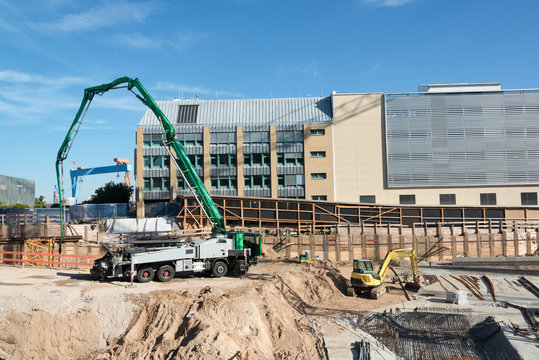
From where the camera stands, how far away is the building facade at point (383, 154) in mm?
47844

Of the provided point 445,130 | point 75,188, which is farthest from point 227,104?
point 75,188

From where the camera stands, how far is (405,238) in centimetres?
4009

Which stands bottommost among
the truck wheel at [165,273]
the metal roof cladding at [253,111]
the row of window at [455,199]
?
the truck wheel at [165,273]

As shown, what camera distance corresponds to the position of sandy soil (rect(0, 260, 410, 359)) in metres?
15.4

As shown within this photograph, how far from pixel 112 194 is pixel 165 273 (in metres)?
42.1

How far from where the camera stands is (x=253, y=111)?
167 feet

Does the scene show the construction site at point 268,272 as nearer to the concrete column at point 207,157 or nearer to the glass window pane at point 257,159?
the concrete column at point 207,157

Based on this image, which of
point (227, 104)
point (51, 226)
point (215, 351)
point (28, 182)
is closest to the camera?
point (215, 351)

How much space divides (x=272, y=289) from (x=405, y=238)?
23.2 meters

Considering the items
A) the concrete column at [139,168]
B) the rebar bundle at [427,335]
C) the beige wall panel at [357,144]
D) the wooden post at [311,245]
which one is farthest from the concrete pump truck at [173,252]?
the beige wall panel at [357,144]

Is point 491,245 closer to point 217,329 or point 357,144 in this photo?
point 357,144

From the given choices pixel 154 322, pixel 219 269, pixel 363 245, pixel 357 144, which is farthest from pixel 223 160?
pixel 154 322

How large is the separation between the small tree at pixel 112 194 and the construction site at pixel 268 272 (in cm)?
1465

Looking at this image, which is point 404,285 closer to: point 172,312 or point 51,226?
point 172,312
